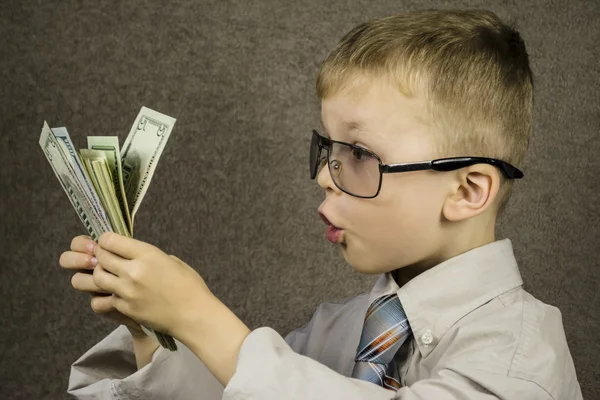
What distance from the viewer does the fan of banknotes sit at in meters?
0.84

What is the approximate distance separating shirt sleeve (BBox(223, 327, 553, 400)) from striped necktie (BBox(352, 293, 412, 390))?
101 millimetres

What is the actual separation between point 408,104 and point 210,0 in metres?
0.60

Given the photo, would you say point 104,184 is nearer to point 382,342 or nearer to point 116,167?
point 116,167

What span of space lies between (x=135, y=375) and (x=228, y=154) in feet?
1.67

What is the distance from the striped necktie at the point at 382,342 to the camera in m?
0.94

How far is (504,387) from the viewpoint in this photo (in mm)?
826

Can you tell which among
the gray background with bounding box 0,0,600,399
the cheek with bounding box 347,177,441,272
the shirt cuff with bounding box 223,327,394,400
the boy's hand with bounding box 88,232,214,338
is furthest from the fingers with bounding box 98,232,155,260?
the gray background with bounding box 0,0,600,399

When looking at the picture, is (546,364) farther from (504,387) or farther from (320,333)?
(320,333)

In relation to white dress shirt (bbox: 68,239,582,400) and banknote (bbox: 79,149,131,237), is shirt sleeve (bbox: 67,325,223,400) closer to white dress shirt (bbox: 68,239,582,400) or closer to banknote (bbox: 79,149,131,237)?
white dress shirt (bbox: 68,239,582,400)

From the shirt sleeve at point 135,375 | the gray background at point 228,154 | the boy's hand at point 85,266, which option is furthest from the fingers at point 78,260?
the gray background at point 228,154

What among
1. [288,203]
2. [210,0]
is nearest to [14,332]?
[288,203]

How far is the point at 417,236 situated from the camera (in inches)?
36.7

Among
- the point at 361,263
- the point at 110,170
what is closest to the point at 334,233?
the point at 361,263

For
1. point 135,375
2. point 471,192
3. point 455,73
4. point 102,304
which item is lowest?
point 135,375
